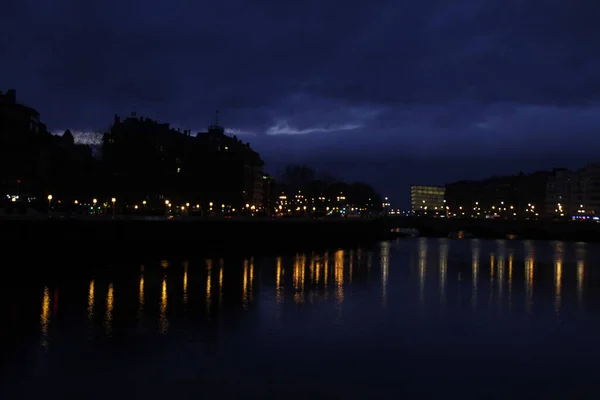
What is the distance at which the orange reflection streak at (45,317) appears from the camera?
19.0m

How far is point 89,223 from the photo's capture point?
45188mm

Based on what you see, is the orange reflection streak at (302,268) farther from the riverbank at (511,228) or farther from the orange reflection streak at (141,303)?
→ the riverbank at (511,228)

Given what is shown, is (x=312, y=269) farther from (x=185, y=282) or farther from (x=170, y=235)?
(x=170, y=235)

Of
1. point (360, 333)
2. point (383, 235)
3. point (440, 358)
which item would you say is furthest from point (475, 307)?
point (383, 235)

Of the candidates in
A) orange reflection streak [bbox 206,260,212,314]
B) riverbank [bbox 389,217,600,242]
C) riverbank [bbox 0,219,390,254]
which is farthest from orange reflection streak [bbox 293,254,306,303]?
riverbank [bbox 389,217,600,242]

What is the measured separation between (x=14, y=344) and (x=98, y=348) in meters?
2.26

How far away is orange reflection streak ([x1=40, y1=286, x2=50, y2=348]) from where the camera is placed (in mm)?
19022

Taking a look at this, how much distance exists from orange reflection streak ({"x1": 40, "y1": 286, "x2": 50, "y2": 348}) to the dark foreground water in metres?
0.07

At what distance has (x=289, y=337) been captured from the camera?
807 inches

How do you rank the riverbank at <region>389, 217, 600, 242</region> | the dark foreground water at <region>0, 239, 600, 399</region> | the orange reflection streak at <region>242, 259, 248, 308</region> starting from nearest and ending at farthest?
the dark foreground water at <region>0, 239, 600, 399</region>
the orange reflection streak at <region>242, 259, 248, 308</region>
the riverbank at <region>389, 217, 600, 242</region>

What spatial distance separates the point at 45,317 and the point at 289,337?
824cm

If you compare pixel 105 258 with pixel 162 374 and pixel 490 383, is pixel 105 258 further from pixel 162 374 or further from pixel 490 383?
pixel 490 383

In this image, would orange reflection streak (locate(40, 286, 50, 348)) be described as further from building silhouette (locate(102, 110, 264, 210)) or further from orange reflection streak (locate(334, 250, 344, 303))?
building silhouette (locate(102, 110, 264, 210))

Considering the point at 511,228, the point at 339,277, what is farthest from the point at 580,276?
the point at 511,228
